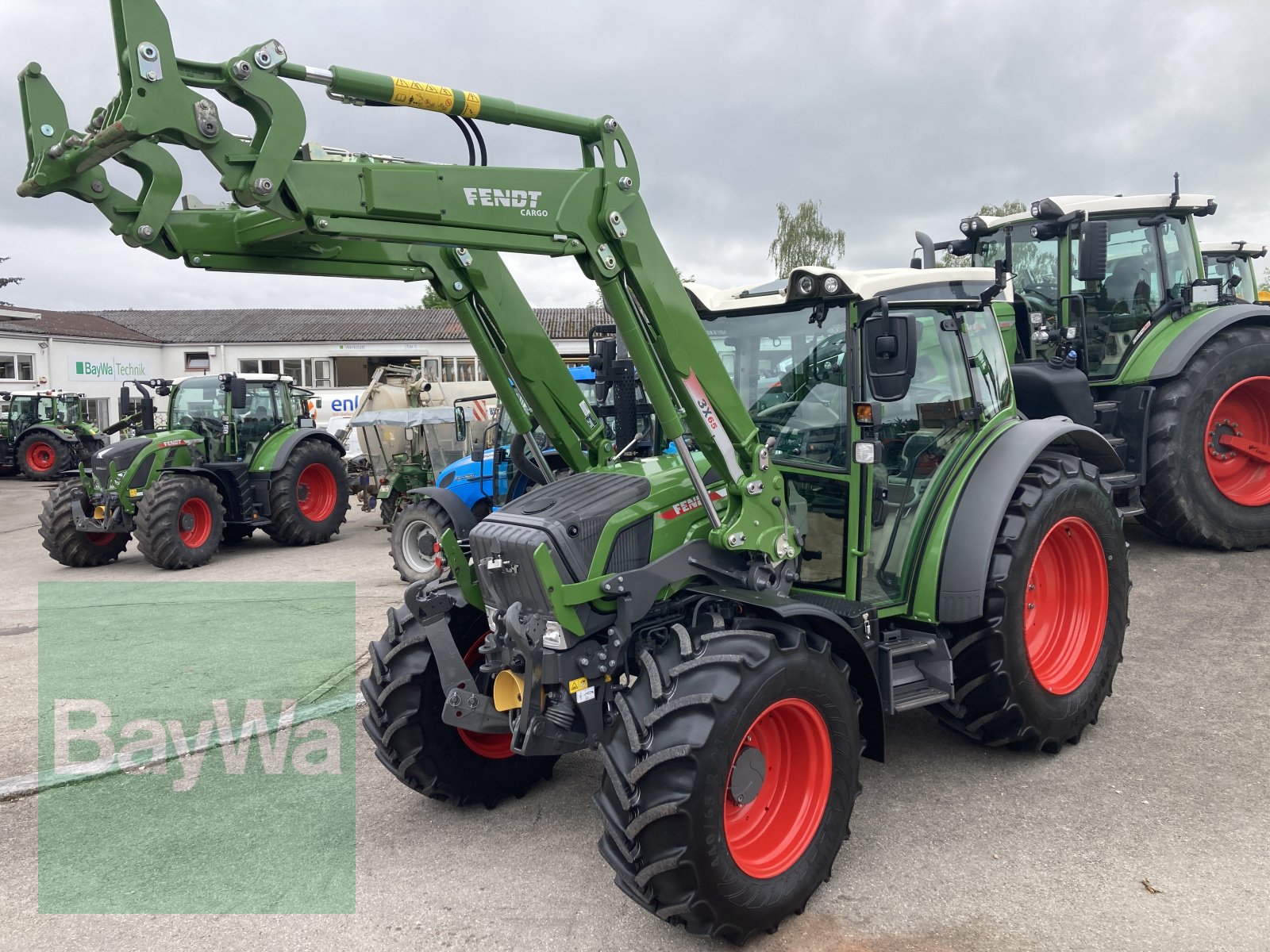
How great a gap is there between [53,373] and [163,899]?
3257 centimetres

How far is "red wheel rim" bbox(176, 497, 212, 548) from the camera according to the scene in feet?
35.1

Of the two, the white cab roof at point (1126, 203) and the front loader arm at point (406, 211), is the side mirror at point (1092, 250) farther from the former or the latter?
the front loader arm at point (406, 211)

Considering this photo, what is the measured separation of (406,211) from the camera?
111 inches

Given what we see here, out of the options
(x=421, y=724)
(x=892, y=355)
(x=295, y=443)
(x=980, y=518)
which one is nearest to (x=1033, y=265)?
(x=980, y=518)

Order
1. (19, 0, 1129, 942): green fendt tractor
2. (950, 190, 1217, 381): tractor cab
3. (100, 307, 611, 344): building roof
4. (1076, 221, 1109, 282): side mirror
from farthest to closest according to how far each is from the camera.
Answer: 1. (100, 307, 611, 344): building roof
2. (950, 190, 1217, 381): tractor cab
3. (1076, 221, 1109, 282): side mirror
4. (19, 0, 1129, 942): green fendt tractor

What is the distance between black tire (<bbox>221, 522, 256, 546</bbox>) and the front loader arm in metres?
9.01

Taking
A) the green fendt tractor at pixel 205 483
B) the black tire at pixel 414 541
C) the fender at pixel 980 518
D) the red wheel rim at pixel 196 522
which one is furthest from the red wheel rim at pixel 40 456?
the fender at pixel 980 518

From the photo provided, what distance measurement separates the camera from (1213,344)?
7574 millimetres

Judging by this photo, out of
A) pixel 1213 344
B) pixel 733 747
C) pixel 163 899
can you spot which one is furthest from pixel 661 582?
pixel 1213 344

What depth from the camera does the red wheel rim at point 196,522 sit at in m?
10.7

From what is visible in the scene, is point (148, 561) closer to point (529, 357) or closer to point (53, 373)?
point (529, 357)

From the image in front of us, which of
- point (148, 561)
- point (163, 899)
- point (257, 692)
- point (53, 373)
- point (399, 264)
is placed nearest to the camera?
point (163, 899)

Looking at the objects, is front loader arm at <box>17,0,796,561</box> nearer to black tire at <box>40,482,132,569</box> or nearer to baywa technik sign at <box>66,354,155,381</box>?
black tire at <box>40,482,132,569</box>
